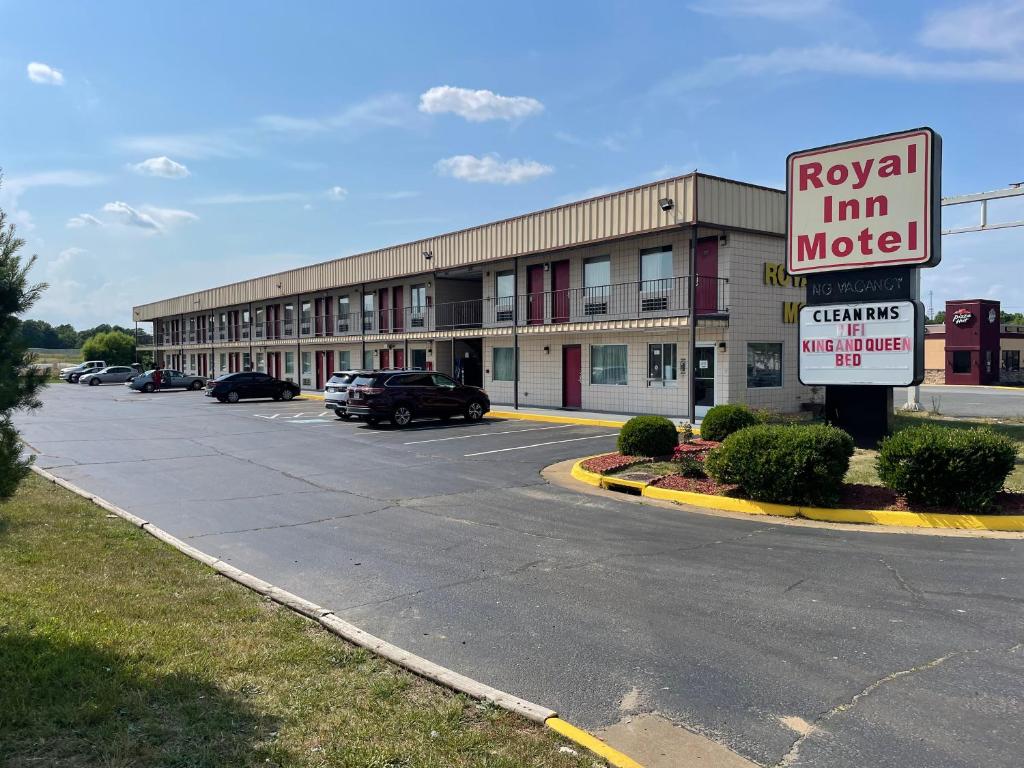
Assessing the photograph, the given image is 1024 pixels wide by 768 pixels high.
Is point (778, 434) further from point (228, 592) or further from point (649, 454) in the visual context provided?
point (228, 592)

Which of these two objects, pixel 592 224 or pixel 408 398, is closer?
pixel 408 398

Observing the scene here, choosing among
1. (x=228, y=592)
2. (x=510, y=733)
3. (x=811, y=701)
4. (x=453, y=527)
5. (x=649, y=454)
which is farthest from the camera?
(x=649, y=454)

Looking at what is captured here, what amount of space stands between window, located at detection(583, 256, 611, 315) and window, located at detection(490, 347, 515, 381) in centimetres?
512

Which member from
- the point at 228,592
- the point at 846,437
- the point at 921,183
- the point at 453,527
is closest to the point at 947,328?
the point at 921,183

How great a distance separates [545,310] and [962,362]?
126 feet

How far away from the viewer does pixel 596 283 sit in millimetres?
25500

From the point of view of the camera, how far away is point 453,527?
9203 mm

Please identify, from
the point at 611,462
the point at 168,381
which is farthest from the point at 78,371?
the point at 611,462

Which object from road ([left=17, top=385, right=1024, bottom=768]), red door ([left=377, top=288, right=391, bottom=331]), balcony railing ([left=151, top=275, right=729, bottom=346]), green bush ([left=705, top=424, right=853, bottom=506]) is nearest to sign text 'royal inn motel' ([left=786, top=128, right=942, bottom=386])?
green bush ([left=705, top=424, right=853, bottom=506])

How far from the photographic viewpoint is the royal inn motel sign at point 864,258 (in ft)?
42.9

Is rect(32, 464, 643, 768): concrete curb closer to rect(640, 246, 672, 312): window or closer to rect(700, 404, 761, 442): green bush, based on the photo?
rect(700, 404, 761, 442): green bush

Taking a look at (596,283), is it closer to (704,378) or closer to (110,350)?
(704,378)

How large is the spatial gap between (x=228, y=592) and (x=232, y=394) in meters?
31.8

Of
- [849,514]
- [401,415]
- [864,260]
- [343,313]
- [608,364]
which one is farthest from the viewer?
[343,313]
